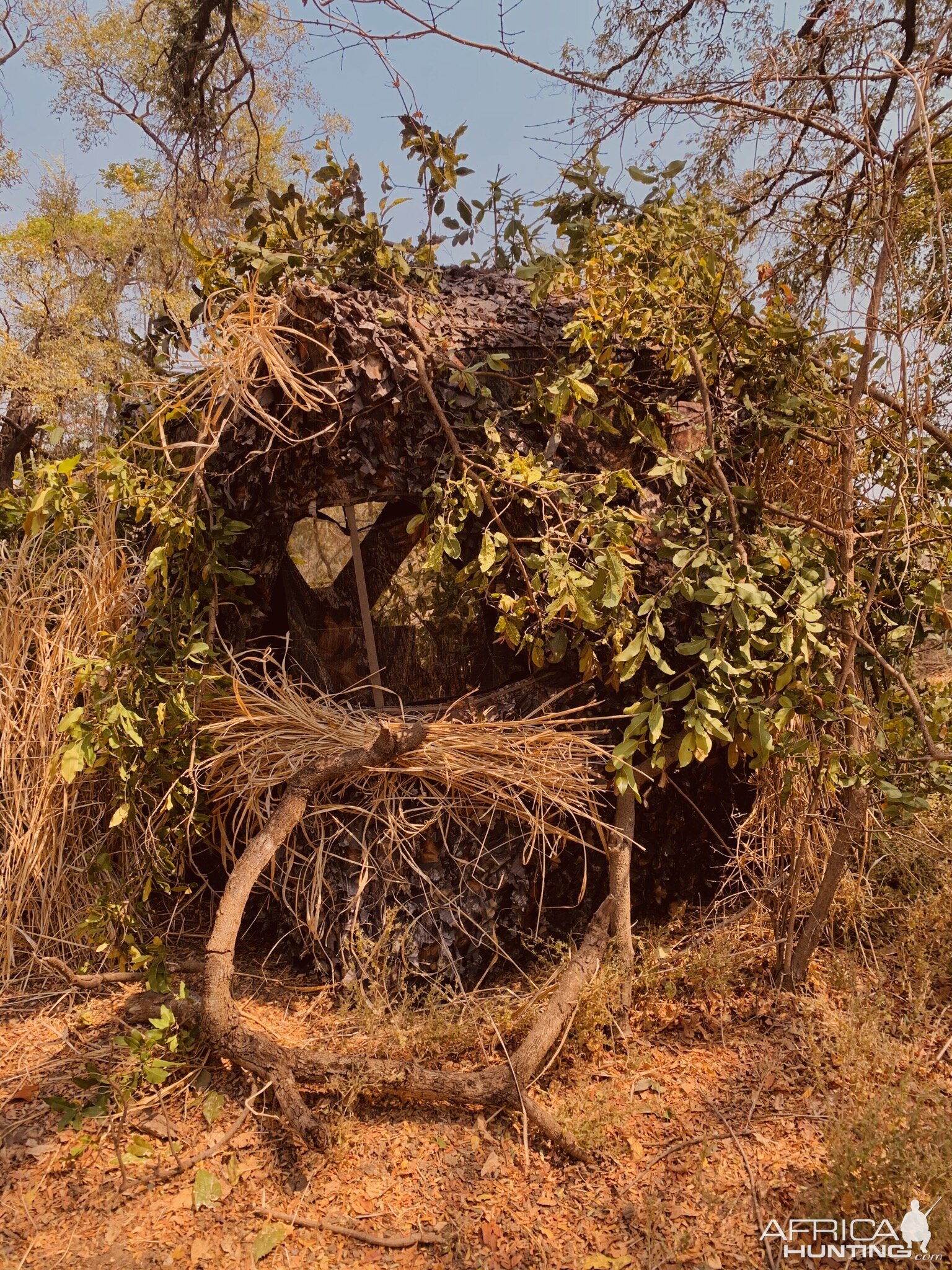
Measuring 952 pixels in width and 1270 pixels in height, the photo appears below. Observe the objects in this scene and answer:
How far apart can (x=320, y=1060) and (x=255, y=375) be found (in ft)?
6.83

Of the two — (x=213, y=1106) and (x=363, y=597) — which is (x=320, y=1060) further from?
(x=363, y=597)

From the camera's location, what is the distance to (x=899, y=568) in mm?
2939

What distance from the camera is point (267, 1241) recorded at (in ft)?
6.10

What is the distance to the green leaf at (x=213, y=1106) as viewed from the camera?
7.19ft

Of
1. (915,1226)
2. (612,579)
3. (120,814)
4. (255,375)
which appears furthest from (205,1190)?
(255,375)

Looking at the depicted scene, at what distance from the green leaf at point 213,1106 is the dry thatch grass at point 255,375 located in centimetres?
188

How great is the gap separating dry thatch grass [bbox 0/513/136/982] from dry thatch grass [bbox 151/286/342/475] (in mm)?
722

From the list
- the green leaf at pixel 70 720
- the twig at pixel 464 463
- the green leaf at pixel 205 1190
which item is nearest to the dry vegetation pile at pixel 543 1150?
the green leaf at pixel 205 1190

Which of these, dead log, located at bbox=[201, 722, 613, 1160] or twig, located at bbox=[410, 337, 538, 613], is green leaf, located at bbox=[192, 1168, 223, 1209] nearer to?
dead log, located at bbox=[201, 722, 613, 1160]

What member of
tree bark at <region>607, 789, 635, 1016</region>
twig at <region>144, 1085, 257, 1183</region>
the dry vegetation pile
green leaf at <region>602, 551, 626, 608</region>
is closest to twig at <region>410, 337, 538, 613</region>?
green leaf at <region>602, 551, 626, 608</region>

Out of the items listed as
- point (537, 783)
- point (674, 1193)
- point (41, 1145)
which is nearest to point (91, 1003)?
point (41, 1145)

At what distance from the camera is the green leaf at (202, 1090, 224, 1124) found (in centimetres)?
219

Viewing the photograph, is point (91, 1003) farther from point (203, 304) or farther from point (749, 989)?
point (203, 304)

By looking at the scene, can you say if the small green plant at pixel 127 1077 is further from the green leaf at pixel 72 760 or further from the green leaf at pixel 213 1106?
the green leaf at pixel 72 760
